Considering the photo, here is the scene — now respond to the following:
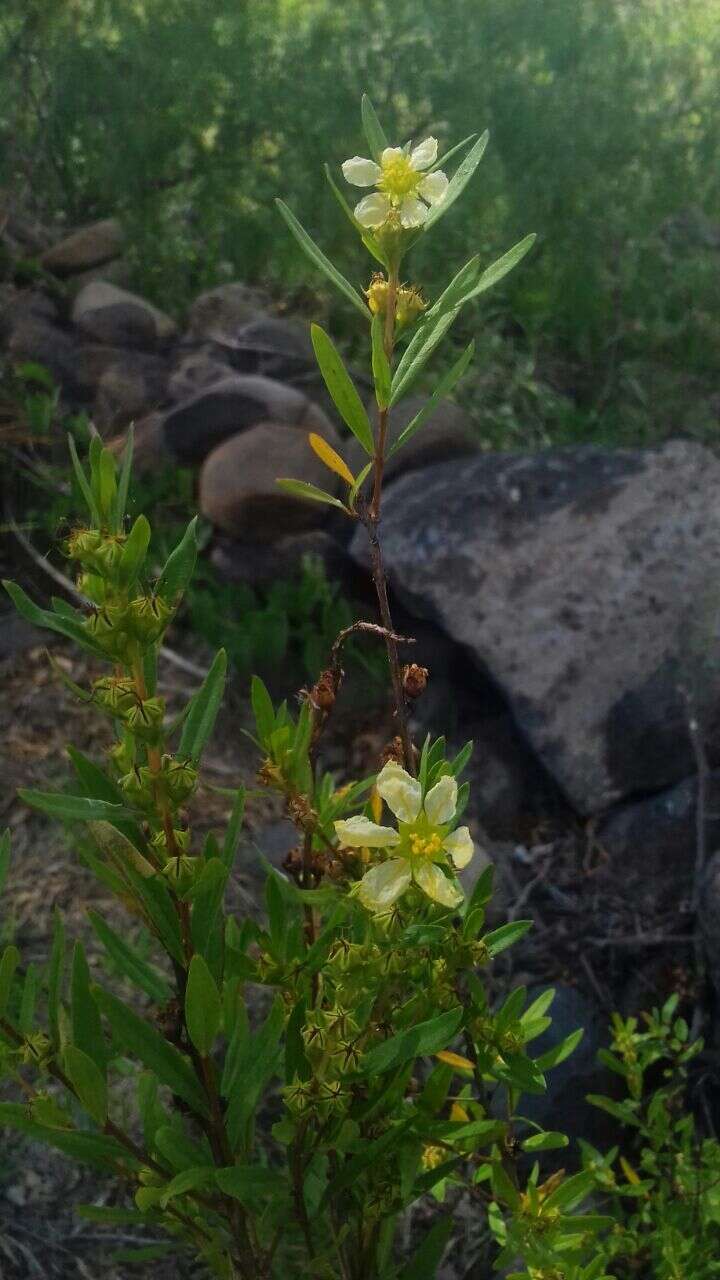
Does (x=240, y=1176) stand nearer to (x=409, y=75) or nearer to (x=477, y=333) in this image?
(x=477, y=333)

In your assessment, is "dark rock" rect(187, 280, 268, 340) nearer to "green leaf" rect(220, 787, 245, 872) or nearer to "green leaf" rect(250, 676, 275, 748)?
"green leaf" rect(250, 676, 275, 748)

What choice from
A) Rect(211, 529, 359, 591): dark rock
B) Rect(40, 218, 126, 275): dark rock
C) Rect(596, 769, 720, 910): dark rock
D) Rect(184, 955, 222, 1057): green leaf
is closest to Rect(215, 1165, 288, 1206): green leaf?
Rect(184, 955, 222, 1057): green leaf

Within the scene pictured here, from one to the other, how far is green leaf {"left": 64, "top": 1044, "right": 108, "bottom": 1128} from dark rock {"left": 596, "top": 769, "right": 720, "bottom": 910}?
1.45 meters

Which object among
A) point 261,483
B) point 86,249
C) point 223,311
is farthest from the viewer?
point 86,249

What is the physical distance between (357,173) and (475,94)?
11.4 feet

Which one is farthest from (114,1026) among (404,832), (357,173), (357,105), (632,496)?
(357,105)

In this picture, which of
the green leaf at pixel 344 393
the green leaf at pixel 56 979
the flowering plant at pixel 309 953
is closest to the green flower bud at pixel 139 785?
the flowering plant at pixel 309 953

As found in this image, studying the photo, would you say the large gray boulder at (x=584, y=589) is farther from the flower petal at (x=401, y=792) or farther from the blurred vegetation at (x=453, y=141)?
the flower petal at (x=401, y=792)

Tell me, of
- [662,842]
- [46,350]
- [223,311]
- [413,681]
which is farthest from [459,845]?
[223,311]

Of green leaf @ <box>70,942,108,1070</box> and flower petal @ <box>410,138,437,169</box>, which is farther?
green leaf @ <box>70,942,108,1070</box>

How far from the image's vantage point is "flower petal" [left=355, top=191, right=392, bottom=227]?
103 cm

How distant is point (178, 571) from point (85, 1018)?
0.45 meters

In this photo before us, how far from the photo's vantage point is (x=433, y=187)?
3.42 feet

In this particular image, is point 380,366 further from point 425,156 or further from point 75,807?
point 75,807
